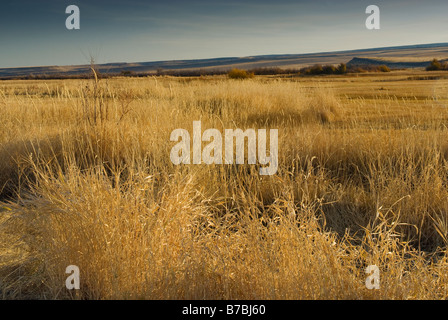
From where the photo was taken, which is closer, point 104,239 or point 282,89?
point 104,239

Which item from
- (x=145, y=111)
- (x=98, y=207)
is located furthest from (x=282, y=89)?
(x=98, y=207)

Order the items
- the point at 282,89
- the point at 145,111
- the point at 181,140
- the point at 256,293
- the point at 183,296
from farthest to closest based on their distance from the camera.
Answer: the point at 282,89 → the point at 145,111 → the point at 181,140 → the point at 183,296 → the point at 256,293

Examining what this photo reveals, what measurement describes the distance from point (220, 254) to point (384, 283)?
2.85ft

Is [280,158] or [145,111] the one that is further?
[145,111]

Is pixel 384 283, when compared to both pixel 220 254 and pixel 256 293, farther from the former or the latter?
pixel 220 254

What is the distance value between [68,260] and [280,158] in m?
3.30
